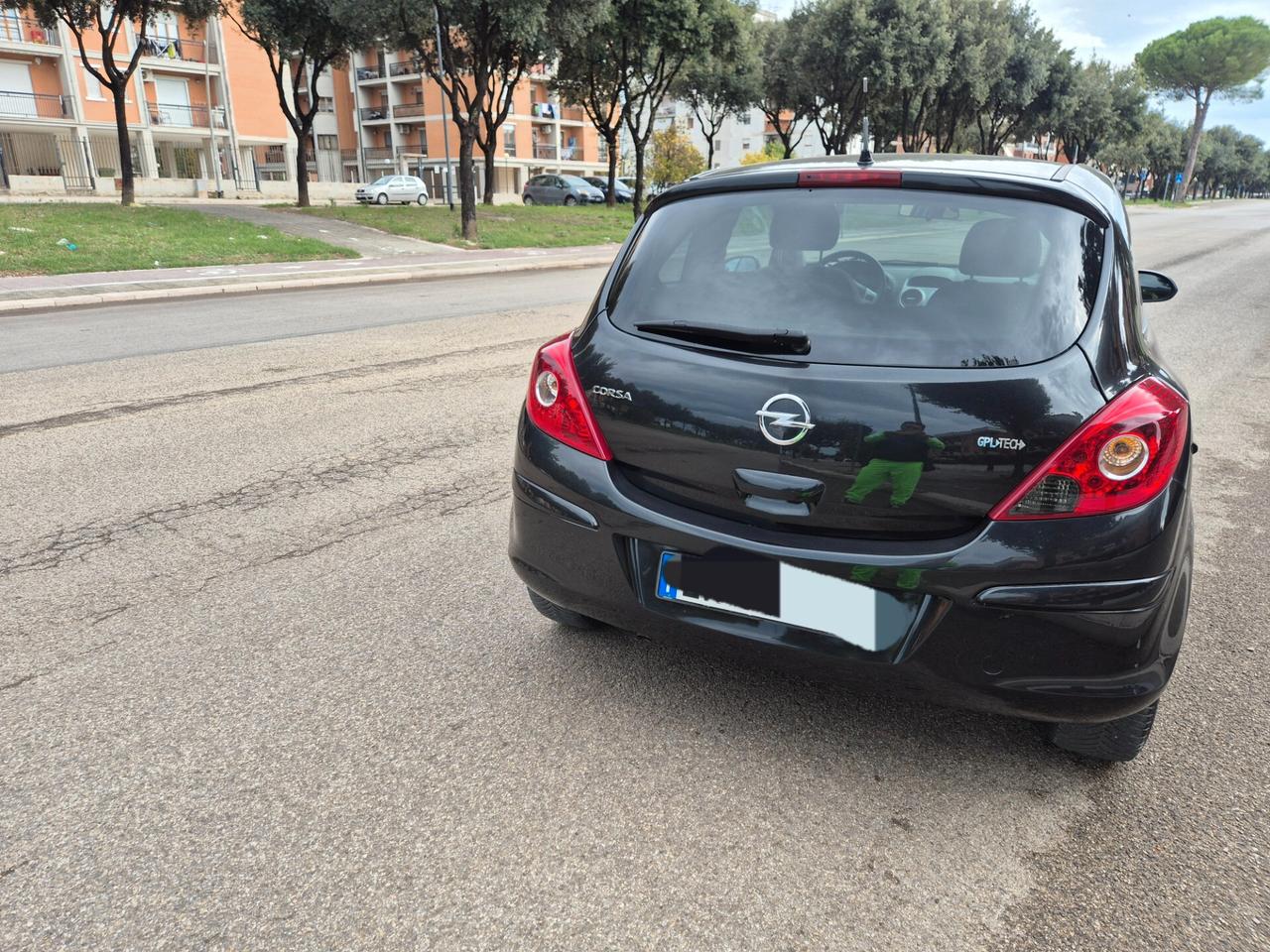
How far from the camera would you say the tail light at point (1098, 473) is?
1977 mm

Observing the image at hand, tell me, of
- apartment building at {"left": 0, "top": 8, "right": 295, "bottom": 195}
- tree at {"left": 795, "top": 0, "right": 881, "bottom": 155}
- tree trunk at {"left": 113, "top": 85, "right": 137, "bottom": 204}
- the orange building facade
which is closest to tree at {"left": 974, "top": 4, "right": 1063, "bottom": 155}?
tree at {"left": 795, "top": 0, "right": 881, "bottom": 155}

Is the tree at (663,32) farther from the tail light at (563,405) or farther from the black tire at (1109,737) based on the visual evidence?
the black tire at (1109,737)

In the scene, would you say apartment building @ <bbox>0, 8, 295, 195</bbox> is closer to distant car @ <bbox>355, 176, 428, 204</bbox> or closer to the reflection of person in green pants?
distant car @ <bbox>355, 176, 428, 204</bbox>

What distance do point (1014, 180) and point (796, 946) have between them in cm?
197

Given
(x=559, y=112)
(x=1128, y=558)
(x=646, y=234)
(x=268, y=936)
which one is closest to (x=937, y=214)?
(x=646, y=234)

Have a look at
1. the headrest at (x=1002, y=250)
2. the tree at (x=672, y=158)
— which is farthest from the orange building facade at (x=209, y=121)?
the headrest at (x=1002, y=250)

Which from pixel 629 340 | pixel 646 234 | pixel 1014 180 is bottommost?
pixel 629 340

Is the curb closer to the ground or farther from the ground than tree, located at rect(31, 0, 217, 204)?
closer to the ground

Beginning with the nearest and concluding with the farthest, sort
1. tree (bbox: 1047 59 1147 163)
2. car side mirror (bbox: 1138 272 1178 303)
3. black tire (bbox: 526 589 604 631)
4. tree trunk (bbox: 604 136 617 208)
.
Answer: black tire (bbox: 526 589 604 631), car side mirror (bbox: 1138 272 1178 303), tree trunk (bbox: 604 136 617 208), tree (bbox: 1047 59 1147 163)

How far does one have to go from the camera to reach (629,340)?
8.21 ft

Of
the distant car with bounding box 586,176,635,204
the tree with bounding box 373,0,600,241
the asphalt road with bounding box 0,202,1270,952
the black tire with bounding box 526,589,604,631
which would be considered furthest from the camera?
the distant car with bounding box 586,176,635,204

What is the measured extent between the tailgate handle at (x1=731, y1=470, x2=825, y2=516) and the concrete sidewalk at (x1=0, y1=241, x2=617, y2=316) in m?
12.7

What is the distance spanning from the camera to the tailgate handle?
2139 mm

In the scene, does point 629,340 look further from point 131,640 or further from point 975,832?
point 131,640
